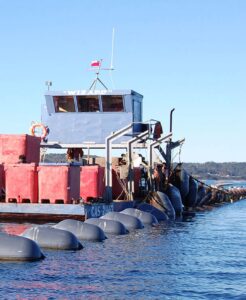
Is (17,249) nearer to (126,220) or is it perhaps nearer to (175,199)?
(126,220)

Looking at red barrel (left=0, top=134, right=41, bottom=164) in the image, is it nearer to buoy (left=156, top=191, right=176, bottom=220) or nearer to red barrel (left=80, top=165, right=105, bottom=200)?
red barrel (left=80, top=165, right=105, bottom=200)

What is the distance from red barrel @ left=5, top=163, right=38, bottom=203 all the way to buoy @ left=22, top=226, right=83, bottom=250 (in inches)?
373

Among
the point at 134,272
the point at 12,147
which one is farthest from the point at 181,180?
the point at 134,272

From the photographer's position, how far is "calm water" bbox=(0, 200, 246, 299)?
707 inches

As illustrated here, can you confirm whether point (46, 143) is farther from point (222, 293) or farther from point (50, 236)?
point (222, 293)

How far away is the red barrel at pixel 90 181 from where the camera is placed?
3612 cm

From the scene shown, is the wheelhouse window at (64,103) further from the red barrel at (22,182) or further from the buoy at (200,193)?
the buoy at (200,193)

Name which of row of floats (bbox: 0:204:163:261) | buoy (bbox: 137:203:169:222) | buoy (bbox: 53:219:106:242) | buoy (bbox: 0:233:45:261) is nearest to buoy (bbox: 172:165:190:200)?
buoy (bbox: 137:203:169:222)

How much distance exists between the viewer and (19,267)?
67.4 ft

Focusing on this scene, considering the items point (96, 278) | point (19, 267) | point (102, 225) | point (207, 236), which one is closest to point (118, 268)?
point (96, 278)

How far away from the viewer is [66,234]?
80.8ft

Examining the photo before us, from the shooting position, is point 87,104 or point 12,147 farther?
point 87,104

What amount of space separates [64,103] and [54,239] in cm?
2281

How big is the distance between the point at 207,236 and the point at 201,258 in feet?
29.8
